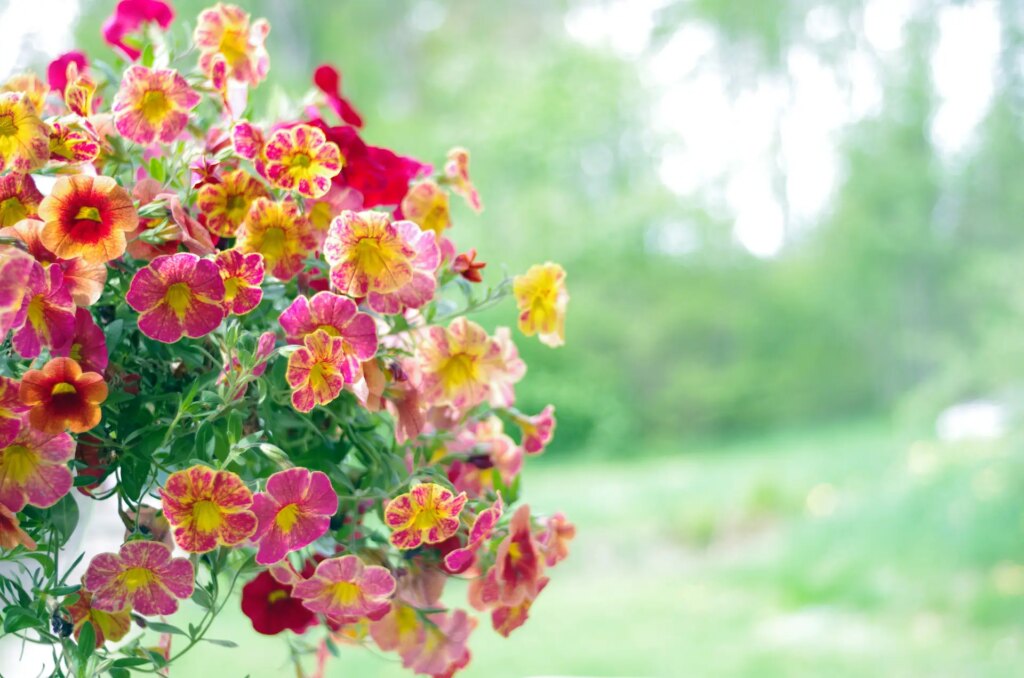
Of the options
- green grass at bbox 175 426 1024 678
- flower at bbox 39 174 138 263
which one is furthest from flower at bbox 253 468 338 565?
green grass at bbox 175 426 1024 678

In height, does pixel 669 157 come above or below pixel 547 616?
above

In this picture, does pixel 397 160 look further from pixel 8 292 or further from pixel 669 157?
pixel 669 157

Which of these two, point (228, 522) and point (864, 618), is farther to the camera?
point (864, 618)

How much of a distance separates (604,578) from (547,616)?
56cm

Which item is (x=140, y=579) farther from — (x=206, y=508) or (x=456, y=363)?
(x=456, y=363)

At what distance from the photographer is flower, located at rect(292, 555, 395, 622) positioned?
44 cm

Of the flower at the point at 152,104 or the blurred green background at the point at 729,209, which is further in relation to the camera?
the blurred green background at the point at 729,209

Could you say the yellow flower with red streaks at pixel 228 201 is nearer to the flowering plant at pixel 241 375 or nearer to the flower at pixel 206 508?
the flowering plant at pixel 241 375

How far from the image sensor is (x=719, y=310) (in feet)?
20.7

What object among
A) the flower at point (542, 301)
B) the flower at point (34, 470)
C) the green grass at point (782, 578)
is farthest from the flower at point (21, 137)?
the green grass at point (782, 578)

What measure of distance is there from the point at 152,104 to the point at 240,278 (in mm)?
105

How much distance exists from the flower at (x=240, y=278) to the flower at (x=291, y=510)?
0.22 ft

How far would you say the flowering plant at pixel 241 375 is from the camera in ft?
1.33

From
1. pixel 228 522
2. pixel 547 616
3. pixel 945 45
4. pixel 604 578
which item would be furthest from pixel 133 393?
pixel 945 45
